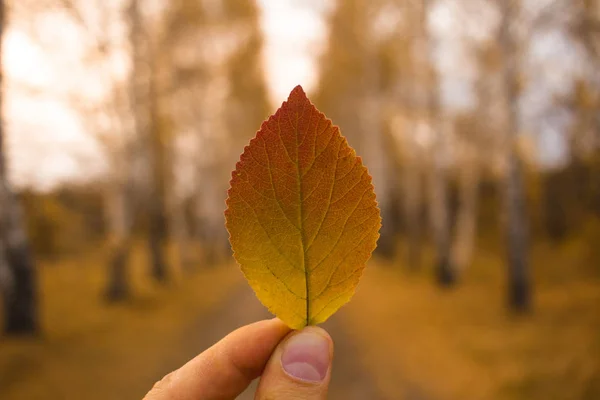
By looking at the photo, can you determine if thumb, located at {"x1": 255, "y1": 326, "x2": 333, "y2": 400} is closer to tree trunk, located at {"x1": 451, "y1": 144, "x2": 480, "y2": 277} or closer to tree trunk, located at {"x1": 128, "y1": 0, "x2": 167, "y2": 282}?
tree trunk, located at {"x1": 128, "y1": 0, "x2": 167, "y2": 282}

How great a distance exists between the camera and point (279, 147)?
681 mm

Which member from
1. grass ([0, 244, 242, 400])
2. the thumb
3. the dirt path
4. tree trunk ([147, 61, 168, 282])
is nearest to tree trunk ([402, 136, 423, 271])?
Answer: the dirt path

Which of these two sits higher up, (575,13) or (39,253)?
(575,13)

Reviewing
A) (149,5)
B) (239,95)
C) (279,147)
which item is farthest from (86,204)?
(279,147)

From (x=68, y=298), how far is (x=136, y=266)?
733cm

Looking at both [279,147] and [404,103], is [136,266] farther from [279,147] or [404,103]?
[279,147]

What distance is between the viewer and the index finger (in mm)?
1117

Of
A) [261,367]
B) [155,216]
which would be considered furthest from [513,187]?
[155,216]

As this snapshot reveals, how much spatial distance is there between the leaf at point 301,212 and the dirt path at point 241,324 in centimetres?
480

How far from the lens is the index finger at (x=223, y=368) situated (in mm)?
1117

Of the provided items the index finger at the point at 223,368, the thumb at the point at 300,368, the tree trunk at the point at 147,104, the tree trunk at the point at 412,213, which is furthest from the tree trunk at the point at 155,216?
the thumb at the point at 300,368

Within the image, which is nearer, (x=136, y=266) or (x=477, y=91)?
(x=477, y=91)

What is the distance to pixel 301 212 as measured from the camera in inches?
28.0

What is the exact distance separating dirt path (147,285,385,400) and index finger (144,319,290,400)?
4.24m
